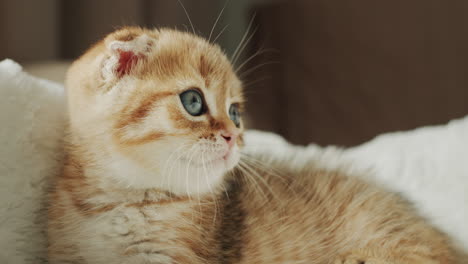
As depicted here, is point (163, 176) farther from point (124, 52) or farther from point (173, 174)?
point (124, 52)

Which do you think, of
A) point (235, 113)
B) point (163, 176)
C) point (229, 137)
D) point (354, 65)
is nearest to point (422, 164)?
point (235, 113)

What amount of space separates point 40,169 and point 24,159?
0.04m

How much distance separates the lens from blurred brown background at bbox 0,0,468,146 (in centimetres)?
238

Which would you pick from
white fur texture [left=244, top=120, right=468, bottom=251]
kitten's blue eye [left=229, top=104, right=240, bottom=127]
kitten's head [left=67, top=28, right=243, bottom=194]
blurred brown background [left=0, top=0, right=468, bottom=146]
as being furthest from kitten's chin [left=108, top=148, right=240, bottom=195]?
blurred brown background [left=0, top=0, right=468, bottom=146]

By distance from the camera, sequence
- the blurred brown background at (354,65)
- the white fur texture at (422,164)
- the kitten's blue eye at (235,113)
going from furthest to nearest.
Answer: the blurred brown background at (354,65), the white fur texture at (422,164), the kitten's blue eye at (235,113)

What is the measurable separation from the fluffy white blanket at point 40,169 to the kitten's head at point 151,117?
0.09 metres

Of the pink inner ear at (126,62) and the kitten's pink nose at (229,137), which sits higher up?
the pink inner ear at (126,62)

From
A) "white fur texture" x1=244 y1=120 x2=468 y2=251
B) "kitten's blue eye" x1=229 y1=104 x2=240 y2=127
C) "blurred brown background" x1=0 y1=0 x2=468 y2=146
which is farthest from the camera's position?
"blurred brown background" x1=0 y1=0 x2=468 y2=146

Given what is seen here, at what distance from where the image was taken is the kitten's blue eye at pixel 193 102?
78 cm

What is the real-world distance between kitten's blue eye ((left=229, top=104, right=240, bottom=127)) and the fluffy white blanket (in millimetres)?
316

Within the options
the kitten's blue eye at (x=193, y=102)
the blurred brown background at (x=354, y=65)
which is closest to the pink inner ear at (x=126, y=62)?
the kitten's blue eye at (x=193, y=102)

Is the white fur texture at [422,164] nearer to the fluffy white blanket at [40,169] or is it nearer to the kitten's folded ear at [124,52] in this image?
the fluffy white blanket at [40,169]

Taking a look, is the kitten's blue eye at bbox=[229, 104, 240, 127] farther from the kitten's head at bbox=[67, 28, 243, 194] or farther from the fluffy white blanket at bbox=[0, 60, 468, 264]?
the fluffy white blanket at bbox=[0, 60, 468, 264]

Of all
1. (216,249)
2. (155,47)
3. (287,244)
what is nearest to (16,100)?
(155,47)
